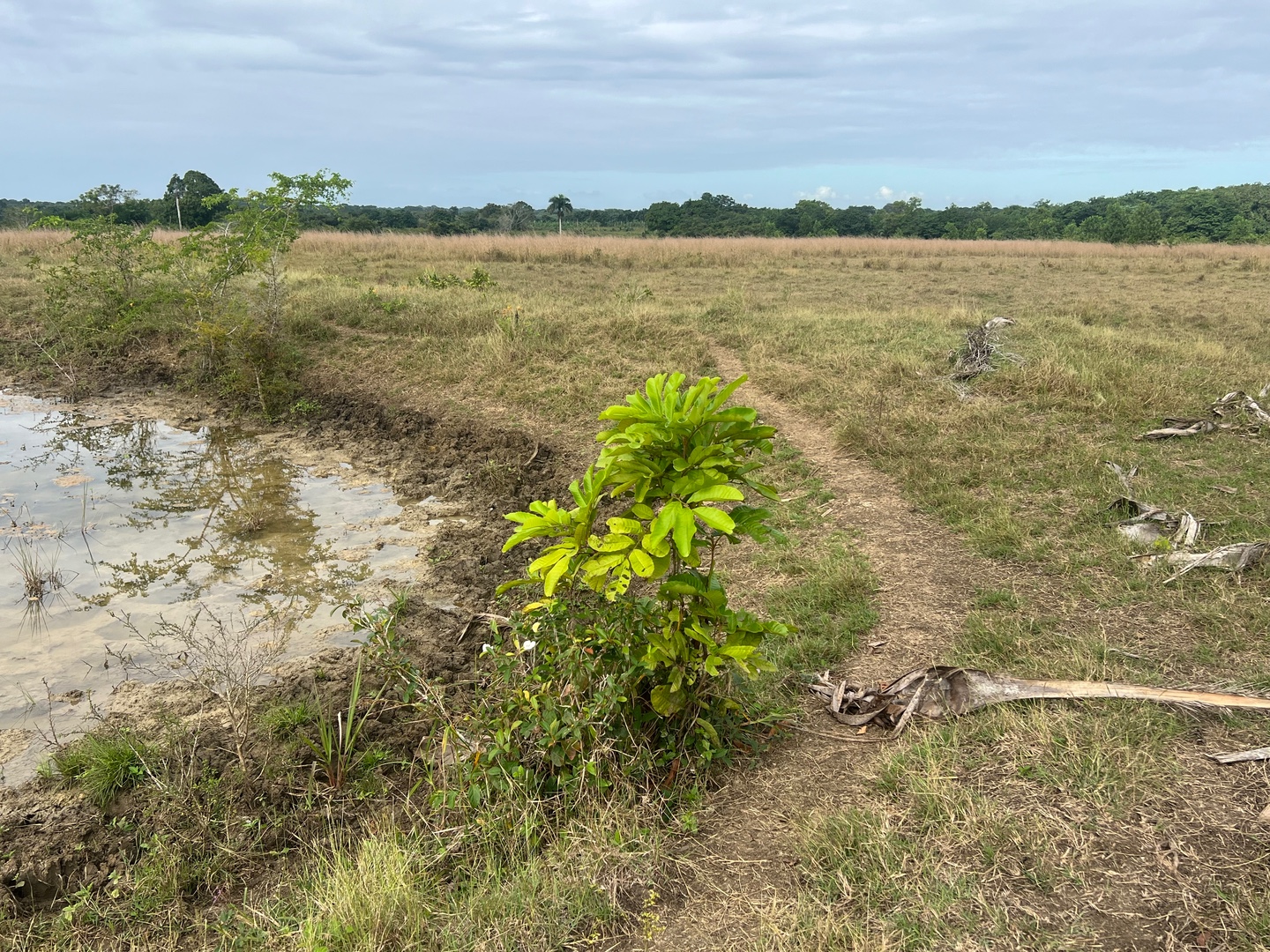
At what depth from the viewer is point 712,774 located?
8.99 feet

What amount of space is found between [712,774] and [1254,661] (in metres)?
2.24

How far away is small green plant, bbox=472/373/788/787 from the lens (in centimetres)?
243

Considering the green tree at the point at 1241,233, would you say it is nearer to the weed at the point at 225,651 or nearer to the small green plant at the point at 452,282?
the small green plant at the point at 452,282

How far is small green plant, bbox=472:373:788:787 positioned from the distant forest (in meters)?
30.8

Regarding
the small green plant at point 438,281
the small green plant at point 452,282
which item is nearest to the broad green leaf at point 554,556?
the small green plant at point 438,281

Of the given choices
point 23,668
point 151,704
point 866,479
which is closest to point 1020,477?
point 866,479

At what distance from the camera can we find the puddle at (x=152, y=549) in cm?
400

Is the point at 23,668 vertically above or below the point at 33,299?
below

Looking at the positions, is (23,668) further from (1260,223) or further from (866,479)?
(1260,223)

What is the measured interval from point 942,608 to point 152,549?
17.1 ft

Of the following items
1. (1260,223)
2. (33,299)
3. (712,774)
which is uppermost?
(1260,223)

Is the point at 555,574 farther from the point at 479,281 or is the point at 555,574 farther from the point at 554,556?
the point at 479,281

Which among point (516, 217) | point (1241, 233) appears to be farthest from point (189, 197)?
point (1241, 233)

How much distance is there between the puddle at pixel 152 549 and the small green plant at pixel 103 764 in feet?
0.81
